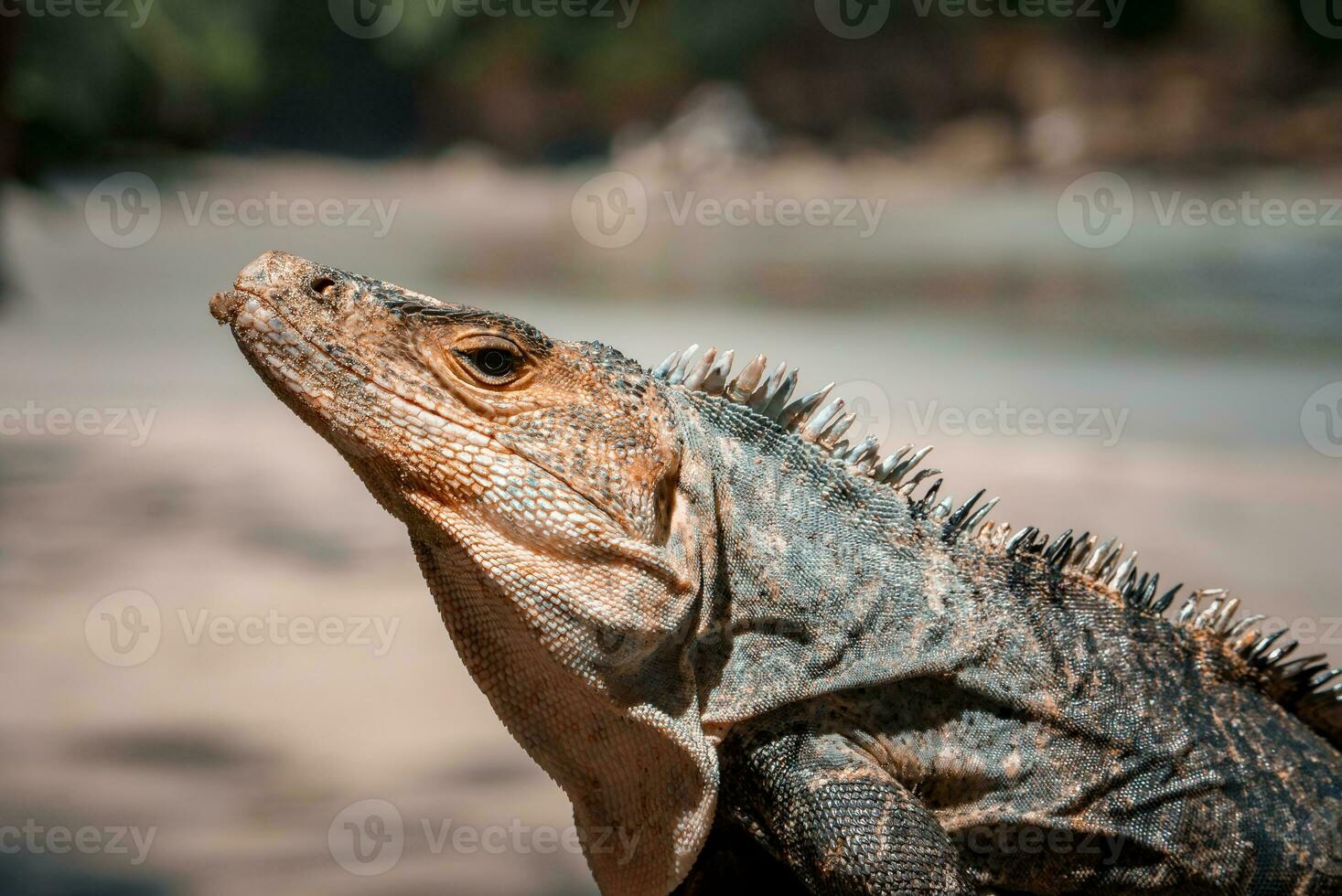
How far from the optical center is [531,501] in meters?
2.14

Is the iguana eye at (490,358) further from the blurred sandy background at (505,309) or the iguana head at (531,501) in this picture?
the blurred sandy background at (505,309)

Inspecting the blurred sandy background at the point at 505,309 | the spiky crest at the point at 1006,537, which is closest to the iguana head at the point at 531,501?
the spiky crest at the point at 1006,537

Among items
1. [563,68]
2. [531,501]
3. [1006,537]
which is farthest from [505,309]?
[531,501]

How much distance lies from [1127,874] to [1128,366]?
38.1 feet

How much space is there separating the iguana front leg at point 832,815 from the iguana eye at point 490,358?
80cm

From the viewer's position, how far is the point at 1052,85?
22016 millimetres

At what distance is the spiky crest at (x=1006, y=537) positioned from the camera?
250cm

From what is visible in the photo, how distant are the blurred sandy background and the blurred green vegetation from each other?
0.07 metres

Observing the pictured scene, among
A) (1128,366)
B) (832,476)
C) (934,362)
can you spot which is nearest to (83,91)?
(934,362)

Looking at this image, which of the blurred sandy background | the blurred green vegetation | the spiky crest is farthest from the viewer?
the blurred green vegetation

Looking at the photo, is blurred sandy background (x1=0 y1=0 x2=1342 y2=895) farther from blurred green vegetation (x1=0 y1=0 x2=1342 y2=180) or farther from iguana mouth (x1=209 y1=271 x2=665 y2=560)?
iguana mouth (x1=209 y1=271 x2=665 y2=560)

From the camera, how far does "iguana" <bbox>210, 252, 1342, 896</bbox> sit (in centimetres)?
215

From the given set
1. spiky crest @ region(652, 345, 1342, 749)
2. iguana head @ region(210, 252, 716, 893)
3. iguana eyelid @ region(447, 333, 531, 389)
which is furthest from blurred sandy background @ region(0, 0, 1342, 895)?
iguana eyelid @ region(447, 333, 531, 389)

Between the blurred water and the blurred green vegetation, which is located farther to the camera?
the blurred green vegetation
